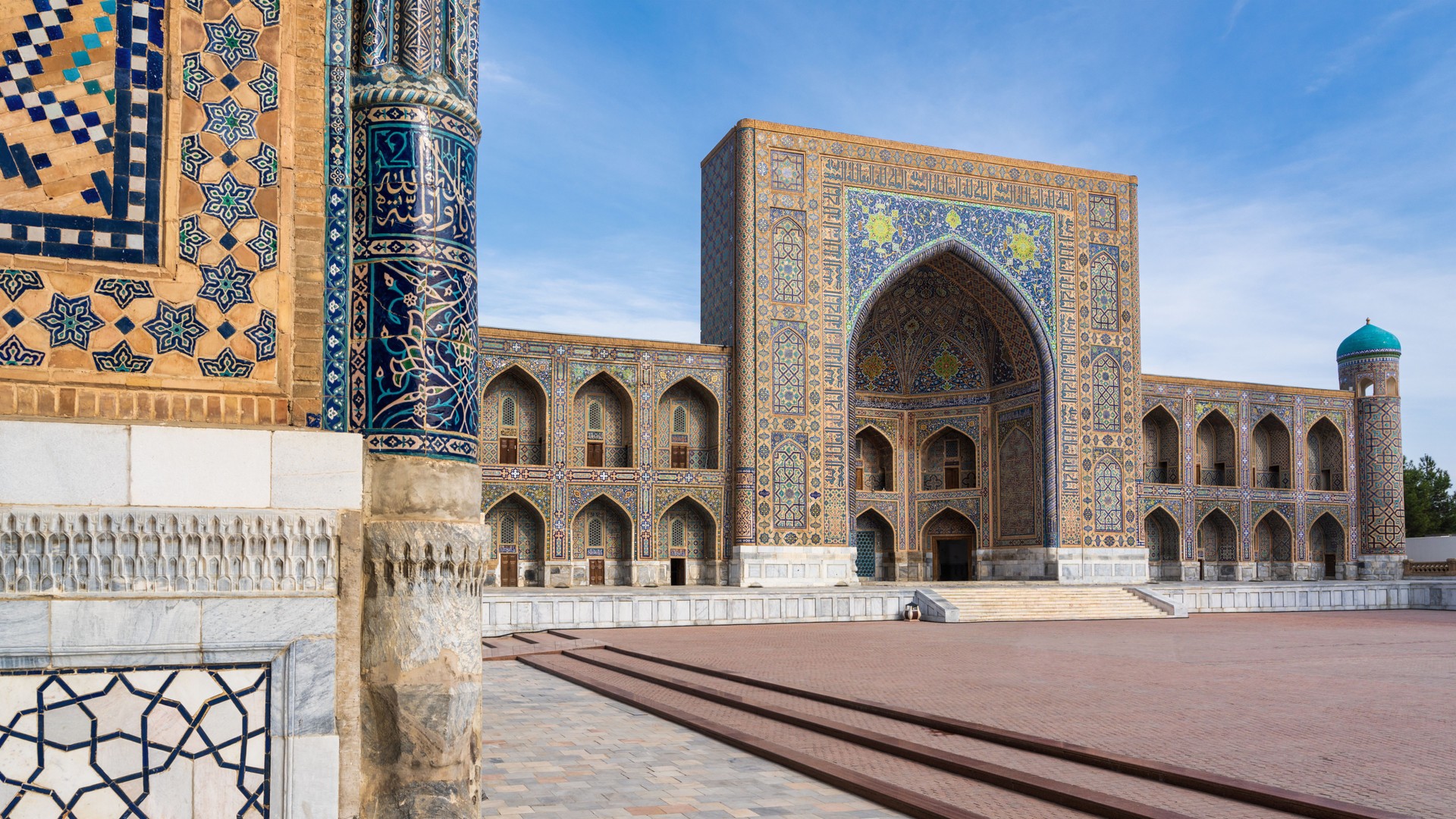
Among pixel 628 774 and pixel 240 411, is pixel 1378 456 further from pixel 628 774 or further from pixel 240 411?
pixel 240 411

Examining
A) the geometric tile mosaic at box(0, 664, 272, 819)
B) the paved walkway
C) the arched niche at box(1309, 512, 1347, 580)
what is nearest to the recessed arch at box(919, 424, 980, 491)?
the arched niche at box(1309, 512, 1347, 580)

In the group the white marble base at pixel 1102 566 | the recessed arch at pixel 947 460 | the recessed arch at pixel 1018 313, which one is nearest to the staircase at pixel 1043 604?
the white marble base at pixel 1102 566

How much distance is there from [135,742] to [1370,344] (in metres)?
29.3

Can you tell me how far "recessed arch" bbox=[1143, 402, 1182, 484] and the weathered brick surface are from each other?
8451mm

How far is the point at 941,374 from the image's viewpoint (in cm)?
2409

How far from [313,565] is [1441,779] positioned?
495cm

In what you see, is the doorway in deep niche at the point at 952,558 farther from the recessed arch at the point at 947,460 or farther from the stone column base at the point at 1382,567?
the stone column base at the point at 1382,567

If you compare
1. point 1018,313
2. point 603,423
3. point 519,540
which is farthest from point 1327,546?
point 519,540

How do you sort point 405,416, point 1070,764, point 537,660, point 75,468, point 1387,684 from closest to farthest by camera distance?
point 75,468, point 405,416, point 1070,764, point 1387,684, point 537,660

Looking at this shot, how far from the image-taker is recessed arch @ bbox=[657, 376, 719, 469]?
20266mm

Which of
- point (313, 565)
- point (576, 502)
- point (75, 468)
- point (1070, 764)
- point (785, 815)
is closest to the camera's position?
point (75, 468)

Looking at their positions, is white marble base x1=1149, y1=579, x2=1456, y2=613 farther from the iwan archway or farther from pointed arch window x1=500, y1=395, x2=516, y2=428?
pointed arch window x1=500, y1=395, x2=516, y2=428

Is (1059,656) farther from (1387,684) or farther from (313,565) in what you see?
(313,565)

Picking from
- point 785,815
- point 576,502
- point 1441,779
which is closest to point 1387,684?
point 1441,779
